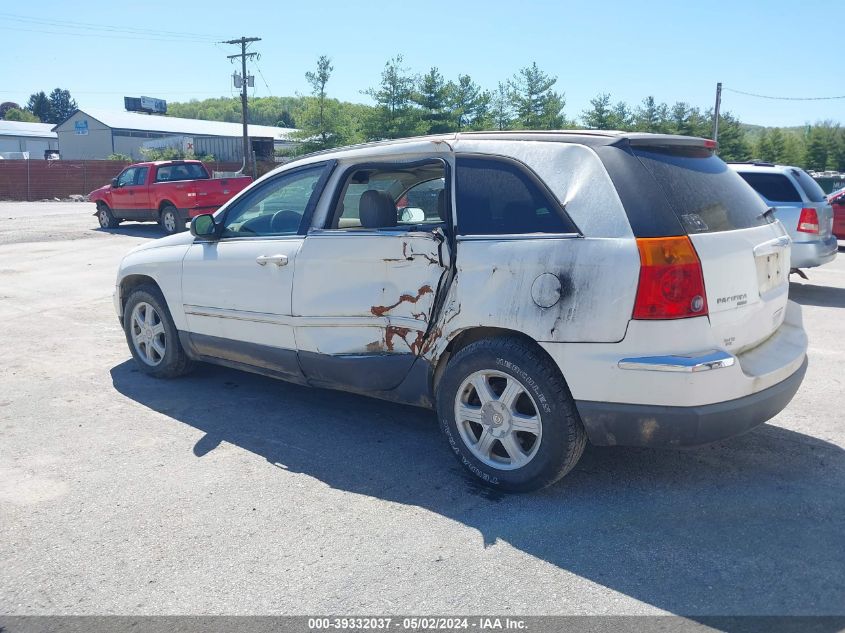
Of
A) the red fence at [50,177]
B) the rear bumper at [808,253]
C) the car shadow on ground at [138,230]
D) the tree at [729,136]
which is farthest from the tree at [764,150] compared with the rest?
the rear bumper at [808,253]

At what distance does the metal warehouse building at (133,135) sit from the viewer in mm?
66938

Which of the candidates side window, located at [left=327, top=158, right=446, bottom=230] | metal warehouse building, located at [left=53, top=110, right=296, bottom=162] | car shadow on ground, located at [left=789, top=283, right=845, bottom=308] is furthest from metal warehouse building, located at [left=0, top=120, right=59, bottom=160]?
side window, located at [left=327, top=158, right=446, bottom=230]

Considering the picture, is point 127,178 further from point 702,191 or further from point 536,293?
point 702,191

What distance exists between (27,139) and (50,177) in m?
50.7

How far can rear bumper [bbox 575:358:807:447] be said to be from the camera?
3449 mm

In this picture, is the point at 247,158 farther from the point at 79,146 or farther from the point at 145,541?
the point at 145,541

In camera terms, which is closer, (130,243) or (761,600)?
(761,600)

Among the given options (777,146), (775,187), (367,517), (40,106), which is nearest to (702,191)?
(367,517)

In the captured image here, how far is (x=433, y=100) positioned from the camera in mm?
46750

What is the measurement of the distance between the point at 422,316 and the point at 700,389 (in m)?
1.50

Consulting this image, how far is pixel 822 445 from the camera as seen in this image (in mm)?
4496

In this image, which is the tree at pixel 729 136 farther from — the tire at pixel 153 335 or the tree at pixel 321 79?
the tire at pixel 153 335

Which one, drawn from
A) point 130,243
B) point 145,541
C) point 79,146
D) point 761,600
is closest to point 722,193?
point 761,600

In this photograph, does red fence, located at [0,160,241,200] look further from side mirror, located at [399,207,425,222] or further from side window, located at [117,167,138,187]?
side mirror, located at [399,207,425,222]
